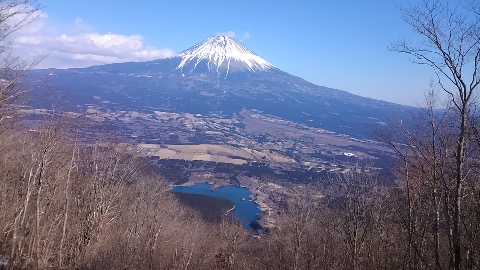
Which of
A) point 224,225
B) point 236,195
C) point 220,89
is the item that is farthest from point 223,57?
point 224,225

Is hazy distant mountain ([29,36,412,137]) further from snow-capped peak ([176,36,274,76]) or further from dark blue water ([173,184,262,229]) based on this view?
dark blue water ([173,184,262,229])

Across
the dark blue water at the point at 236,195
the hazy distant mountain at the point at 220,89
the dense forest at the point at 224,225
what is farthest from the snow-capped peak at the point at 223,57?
the dense forest at the point at 224,225

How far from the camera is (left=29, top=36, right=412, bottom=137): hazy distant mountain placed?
4219 inches

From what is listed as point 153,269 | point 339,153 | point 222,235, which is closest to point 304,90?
point 339,153

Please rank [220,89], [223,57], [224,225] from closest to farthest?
[224,225]
[220,89]
[223,57]

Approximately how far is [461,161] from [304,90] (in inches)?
5729

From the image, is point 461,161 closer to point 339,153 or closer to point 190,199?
point 190,199

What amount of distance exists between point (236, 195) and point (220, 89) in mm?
95516

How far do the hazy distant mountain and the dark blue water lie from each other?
49814mm

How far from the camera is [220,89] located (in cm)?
13875

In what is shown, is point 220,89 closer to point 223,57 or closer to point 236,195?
point 223,57

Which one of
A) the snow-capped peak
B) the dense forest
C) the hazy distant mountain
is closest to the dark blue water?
the dense forest

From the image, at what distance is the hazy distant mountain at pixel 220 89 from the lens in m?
107

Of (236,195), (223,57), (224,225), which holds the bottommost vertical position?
(236,195)
